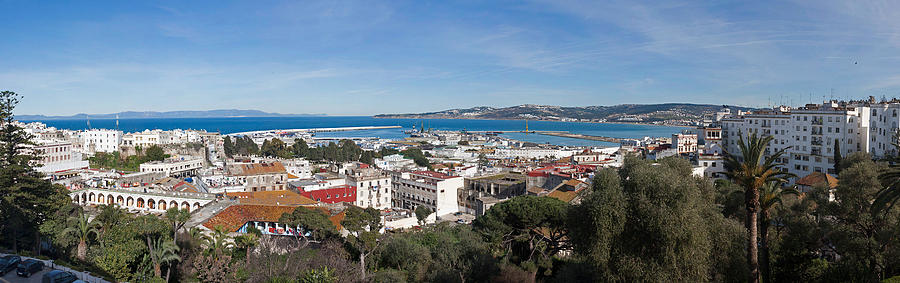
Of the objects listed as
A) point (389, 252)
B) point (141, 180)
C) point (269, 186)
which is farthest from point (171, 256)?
point (141, 180)

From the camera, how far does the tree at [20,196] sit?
62.1ft

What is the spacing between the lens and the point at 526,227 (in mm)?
18969

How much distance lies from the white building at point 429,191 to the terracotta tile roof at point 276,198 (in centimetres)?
924

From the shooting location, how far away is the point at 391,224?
25938 mm

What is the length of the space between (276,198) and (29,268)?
45.0ft

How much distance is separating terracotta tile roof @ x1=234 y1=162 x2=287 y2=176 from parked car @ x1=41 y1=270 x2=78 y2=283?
68.5 feet

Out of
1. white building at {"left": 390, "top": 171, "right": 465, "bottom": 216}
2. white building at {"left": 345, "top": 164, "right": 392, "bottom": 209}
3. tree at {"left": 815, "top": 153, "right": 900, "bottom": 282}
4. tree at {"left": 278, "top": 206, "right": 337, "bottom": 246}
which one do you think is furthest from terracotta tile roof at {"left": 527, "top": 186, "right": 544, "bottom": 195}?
tree at {"left": 815, "top": 153, "right": 900, "bottom": 282}

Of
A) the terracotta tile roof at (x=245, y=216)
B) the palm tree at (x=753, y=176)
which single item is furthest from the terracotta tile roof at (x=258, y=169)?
the palm tree at (x=753, y=176)

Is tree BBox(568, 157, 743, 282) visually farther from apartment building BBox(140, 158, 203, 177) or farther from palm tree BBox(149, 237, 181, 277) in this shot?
apartment building BBox(140, 158, 203, 177)

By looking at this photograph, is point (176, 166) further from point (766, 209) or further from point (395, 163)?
point (766, 209)

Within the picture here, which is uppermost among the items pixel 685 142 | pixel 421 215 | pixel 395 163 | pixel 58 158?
pixel 685 142

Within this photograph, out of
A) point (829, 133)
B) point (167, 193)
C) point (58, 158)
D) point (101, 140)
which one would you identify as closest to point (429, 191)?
point (167, 193)

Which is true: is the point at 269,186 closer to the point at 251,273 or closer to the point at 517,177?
the point at 517,177

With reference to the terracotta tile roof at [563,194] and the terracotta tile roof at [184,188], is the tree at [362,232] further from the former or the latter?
the terracotta tile roof at [184,188]
